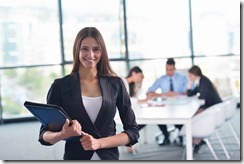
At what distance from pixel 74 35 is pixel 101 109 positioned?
0.99m

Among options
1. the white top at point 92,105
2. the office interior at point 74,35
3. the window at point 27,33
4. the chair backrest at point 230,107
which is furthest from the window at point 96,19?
the chair backrest at point 230,107

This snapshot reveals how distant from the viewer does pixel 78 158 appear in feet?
6.63

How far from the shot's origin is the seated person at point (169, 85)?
4.05 metres

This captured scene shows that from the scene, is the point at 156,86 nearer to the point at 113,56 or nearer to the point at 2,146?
the point at 113,56

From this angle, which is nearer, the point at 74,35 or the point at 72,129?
the point at 72,129

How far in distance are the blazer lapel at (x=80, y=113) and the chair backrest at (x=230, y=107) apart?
3005mm

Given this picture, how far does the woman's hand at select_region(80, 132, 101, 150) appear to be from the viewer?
6.07 feet

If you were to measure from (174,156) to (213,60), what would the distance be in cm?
126

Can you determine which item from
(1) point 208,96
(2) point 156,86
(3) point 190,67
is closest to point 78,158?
(2) point 156,86

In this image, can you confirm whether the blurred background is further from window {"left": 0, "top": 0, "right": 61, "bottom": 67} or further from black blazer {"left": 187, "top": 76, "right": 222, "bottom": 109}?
black blazer {"left": 187, "top": 76, "right": 222, "bottom": 109}

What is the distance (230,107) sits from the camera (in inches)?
189

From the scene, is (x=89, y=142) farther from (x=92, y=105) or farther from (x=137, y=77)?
(x=137, y=77)

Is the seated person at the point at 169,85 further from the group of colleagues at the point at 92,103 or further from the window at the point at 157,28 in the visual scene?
the group of colleagues at the point at 92,103

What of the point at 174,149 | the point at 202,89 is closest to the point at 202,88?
the point at 202,89
